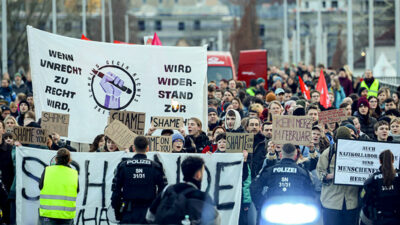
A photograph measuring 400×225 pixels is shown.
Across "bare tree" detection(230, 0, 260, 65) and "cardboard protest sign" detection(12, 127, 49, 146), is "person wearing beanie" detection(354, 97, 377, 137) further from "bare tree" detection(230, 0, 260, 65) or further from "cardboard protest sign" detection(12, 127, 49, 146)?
"bare tree" detection(230, 0, 260, 65)

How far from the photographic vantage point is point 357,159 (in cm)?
1178

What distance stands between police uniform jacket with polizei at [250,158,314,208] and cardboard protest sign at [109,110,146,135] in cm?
270

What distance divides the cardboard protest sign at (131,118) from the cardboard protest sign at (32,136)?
97cm

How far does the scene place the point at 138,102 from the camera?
1378 cm

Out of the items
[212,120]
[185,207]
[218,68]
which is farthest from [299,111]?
[218,68]

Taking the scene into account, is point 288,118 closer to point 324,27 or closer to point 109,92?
point 109,92

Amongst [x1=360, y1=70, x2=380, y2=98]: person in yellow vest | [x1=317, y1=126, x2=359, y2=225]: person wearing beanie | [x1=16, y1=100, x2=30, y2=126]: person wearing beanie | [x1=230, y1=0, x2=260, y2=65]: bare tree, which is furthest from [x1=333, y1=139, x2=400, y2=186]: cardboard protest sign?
[x1=230, y1=0, x2=260, y2=65]: bare tree

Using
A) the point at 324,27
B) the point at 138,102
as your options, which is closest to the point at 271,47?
the point at 324,27

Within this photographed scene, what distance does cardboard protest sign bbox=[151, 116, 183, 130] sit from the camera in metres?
13.1

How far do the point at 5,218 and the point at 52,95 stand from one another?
2.01 metres

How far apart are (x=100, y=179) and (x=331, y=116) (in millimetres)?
3982

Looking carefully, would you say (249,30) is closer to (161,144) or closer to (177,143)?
(177,143)

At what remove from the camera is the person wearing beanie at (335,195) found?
11.9 m

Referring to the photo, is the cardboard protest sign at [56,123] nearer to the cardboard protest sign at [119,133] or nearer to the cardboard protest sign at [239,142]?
the cardboard protest sign at [119,133]
